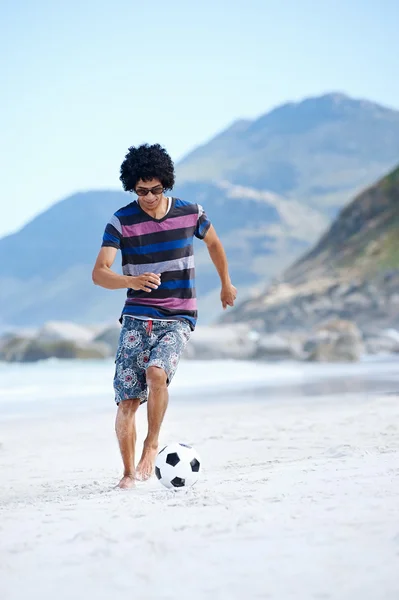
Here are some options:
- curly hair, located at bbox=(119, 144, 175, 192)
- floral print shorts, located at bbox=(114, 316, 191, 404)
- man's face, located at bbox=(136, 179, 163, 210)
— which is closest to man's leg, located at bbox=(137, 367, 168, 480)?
floral print shorts, located at bbox=(114, 316, 191, 404)

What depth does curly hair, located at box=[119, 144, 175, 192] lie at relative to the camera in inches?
233

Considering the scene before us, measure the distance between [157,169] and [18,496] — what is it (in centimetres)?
221

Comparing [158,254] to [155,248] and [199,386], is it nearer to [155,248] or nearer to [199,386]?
[155,248]

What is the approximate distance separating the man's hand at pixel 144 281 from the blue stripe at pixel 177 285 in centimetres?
24

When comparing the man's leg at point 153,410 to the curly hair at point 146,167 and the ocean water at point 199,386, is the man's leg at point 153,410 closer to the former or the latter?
the curly hair at point 146,167

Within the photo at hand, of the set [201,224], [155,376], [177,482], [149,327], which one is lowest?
[177,482]

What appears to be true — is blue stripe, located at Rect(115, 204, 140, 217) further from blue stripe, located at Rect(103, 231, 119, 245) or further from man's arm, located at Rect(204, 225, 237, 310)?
man's arm, located at Rect(204, 225, 237, 310)

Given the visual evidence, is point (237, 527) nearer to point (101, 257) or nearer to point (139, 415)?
point (101, 257)

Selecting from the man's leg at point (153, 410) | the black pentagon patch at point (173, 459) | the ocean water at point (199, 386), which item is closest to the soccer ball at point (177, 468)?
the black pentagon patch at point (173, 459)

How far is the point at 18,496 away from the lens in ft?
20.1

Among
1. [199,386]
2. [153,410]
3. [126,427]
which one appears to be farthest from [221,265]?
[199,386]

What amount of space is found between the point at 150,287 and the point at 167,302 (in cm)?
23

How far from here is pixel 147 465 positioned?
611 centimetres

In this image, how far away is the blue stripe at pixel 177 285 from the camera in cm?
591
